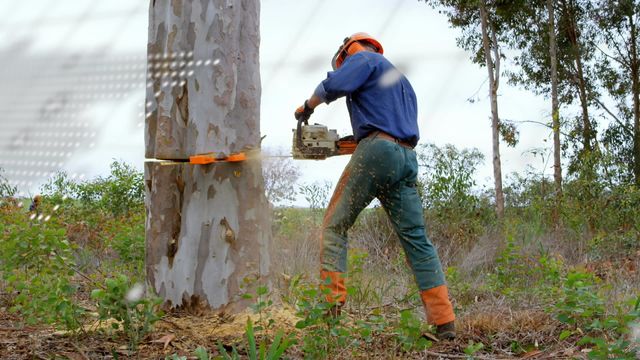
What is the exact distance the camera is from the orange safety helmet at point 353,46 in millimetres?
4578

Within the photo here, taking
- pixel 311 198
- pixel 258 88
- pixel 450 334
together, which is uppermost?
pixel 258 88

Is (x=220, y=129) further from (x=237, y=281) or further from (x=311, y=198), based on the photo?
(x=311, y=198)

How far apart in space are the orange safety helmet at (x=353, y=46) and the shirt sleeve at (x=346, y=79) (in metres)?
0.26

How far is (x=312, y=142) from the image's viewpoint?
4.44 metres

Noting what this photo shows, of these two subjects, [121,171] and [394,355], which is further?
[121,171]

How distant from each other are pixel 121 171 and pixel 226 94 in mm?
7291

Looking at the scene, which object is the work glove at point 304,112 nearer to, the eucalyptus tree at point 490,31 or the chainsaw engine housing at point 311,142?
the chainsaw engine housing at point 311,142

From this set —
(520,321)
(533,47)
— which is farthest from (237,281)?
(533,47)

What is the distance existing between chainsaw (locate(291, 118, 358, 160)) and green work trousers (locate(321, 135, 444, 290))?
20cm

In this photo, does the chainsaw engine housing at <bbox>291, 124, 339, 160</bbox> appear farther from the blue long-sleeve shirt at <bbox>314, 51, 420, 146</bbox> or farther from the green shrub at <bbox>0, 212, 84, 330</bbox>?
the green shrub at <bbox>0, 212, 84, 330</bbox>

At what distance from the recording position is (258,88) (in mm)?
4418

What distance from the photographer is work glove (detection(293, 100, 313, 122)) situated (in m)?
4.46

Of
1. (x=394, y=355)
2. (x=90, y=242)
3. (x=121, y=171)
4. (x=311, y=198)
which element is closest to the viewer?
(x=394, y=355)

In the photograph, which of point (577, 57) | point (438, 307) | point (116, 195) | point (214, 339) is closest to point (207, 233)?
point (214, 339)
